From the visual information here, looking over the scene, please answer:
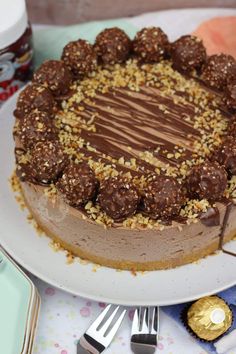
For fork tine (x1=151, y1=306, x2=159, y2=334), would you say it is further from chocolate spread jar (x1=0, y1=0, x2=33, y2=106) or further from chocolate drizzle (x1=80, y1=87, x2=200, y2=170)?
chocolate spread jar (x1=0, y1=0, x2=33, y2=106)

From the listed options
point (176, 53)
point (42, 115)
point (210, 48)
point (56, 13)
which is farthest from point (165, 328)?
point (56, 13)

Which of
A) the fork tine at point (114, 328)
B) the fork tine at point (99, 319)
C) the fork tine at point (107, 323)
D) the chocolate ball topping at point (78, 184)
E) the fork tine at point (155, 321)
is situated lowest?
the fork tine at point (155, 321)

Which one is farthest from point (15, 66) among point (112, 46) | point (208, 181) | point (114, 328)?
point (114, 328)

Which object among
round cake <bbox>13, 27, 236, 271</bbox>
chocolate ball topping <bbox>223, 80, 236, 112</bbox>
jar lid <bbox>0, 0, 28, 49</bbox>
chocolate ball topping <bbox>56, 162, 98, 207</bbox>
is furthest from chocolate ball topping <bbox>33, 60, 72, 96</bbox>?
chocolate ball topping <bbox>223, 80, 236, 112</bbox>

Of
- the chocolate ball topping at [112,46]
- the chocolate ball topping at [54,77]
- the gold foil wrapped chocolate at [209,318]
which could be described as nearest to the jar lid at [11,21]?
the chocolate ball topping at [54,77]

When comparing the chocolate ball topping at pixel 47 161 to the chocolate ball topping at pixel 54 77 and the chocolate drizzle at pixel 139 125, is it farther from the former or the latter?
the chocolate ball topping at pixel 54 77
